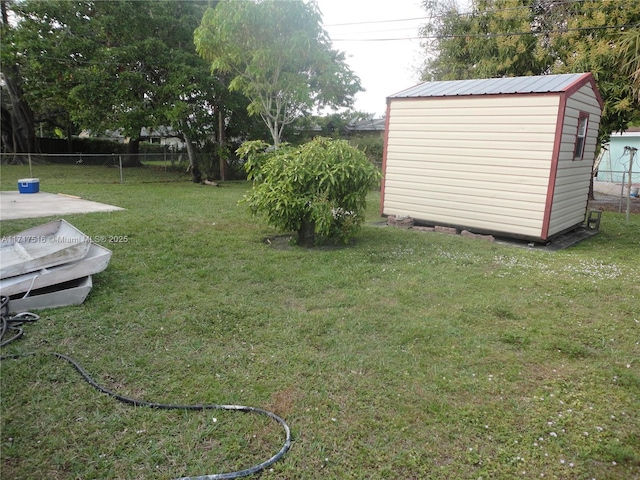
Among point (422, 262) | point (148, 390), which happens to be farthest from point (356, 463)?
point (422, 262)

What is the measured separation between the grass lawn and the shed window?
2702mm

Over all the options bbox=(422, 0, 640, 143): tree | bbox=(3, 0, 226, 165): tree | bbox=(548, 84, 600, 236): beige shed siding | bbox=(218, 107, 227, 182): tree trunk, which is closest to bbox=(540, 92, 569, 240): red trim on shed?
bbox=(548, 84, 600, 236): beige shed siding

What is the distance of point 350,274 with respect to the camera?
5262 mm

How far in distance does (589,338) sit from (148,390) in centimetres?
343

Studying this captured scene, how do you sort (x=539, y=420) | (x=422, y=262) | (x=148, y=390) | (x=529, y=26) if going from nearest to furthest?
(x=539, y=420) → (x=148, y=390) → (x=422, y=262) → (x=529, y=26)

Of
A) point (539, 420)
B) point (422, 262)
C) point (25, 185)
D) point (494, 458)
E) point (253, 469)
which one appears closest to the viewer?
point (253, 469)

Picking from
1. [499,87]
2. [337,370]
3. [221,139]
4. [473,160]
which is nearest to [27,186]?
[221,139]

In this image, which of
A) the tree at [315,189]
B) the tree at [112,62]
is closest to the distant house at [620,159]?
the tree at [315,189]

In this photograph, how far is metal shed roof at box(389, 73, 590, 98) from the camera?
714 cm

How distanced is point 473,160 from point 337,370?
19.1 feet

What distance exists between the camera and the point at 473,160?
775 cm

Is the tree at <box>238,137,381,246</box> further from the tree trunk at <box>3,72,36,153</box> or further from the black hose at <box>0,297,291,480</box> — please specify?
the tree trunk at <box>3,72,36,153</box>

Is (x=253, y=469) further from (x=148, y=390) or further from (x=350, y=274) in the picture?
(x=350, y=274)

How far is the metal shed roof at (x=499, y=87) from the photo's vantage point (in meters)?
7.14
